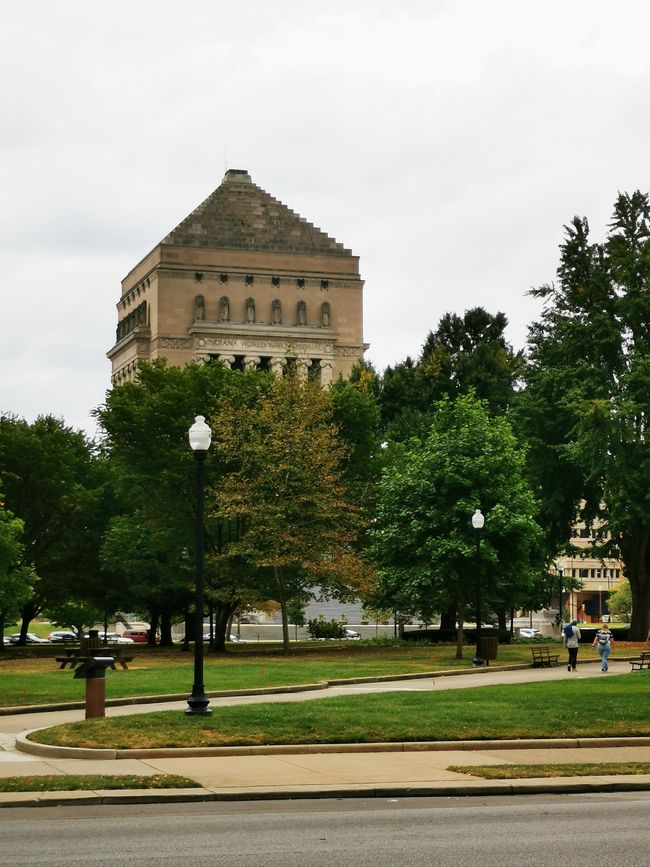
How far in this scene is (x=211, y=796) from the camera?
15938 mm

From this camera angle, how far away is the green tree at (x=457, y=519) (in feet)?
166

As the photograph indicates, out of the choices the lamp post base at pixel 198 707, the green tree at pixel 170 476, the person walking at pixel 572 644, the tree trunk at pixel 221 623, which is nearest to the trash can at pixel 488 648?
the person walking at pixel 572 644

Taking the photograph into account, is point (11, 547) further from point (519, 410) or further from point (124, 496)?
point (519, 410)

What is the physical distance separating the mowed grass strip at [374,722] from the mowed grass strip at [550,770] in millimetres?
2825

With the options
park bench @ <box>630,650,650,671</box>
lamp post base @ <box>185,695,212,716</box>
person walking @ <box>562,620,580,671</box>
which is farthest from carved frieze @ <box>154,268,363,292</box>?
lamp post base @ <box>185,695,212,716</box>

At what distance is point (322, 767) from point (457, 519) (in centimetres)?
3325

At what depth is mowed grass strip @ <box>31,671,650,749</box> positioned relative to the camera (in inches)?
813

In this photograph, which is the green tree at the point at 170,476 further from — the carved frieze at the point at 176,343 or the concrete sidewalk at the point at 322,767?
the carved frieze at the point at 176,343

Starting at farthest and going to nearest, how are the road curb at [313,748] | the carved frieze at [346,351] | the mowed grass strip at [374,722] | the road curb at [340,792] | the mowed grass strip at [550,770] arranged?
1. the carved frieze at [346,351]
2. the mowed grass strip at [374,722]
3. the road curb at [313,748]
4. the mowed grass strip at [550,770]
5. the road curb at [340,792]

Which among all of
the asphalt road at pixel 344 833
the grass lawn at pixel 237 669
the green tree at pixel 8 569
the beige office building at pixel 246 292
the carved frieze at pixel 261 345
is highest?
the beige office building at pixel 246 292

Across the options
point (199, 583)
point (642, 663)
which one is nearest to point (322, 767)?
point (199, 583)

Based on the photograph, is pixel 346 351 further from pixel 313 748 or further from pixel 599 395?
pixel 313 748

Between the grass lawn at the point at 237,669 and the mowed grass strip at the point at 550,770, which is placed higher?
the grass lawn at the point at 237,669

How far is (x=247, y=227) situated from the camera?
147 meters
